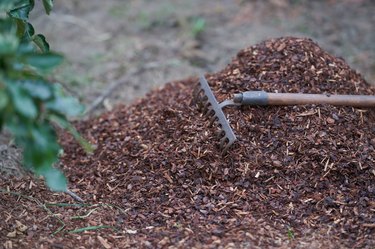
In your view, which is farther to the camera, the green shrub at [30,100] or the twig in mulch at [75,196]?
the twig in mulch at [75,196]

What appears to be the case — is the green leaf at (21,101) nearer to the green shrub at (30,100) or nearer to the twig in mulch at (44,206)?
the green shrub at (30,100)

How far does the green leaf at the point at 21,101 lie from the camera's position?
170 cm

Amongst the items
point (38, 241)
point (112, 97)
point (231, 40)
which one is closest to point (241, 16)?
point (231, 40)

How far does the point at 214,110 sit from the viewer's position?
2848mm

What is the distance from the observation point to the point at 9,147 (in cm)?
303

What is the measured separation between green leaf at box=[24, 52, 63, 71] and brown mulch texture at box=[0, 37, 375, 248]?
0.84 m

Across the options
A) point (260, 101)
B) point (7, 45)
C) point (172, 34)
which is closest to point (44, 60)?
point (7, 45)

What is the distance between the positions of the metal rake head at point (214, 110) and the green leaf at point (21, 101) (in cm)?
119

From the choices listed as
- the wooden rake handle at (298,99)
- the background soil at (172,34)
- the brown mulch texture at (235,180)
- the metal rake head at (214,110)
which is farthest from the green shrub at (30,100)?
the background soil at (172,34)

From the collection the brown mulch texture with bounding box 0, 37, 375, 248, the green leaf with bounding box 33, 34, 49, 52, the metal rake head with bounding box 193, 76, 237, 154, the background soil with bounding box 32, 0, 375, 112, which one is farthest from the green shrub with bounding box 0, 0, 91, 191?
the background soil with bounding box 32, 0, 375, 112

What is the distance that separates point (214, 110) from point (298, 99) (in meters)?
0.43

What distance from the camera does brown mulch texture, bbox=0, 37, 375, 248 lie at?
2.39 meters

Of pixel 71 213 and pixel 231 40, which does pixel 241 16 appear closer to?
pixel 231 40

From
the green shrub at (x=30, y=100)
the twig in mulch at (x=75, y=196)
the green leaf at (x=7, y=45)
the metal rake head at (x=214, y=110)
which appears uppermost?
the green leaf at (x=7, y=45)
